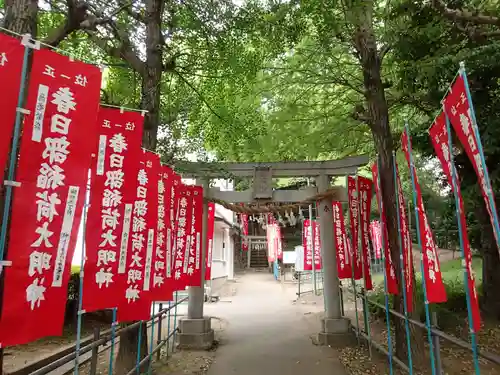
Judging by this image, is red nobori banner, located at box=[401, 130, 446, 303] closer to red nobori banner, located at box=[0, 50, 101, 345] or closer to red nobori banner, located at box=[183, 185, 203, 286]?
red nobori banner, located at box=[0, 50, 101, 345]

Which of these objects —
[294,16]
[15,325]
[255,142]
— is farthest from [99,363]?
[294,16]

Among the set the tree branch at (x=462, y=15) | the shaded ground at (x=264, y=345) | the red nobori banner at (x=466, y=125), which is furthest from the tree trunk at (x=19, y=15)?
the shaded ground at (x=264, y=345)

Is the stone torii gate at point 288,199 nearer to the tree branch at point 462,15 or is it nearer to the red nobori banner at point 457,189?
the tree branch at point 462,15

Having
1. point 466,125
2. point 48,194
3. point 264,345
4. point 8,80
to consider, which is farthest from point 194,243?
point 466,125

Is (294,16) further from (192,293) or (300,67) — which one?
(192,293)

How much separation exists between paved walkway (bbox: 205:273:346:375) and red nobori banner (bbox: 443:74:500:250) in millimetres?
5555

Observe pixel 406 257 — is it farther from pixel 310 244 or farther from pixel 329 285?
pixel 310 244

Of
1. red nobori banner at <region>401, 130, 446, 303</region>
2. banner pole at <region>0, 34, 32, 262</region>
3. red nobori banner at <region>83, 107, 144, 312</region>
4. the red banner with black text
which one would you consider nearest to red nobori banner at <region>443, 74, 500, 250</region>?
red nobori banner at <region>401, 130, 446, 303</region>

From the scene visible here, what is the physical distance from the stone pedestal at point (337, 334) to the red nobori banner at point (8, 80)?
28.0 ft

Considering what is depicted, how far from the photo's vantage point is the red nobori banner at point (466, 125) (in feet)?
10.2

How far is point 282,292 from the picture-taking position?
2184 centimetres

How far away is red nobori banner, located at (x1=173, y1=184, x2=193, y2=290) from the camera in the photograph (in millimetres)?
7460

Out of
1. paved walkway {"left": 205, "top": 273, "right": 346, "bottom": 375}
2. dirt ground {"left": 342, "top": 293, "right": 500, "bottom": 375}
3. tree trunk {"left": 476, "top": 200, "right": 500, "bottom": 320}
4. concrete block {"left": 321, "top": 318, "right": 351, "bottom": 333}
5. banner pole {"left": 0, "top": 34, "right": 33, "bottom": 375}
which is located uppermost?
banner pole {"left": 0, "top": 34, "right": 33, "bottom": 375}

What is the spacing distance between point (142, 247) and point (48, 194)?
214 centimetres
